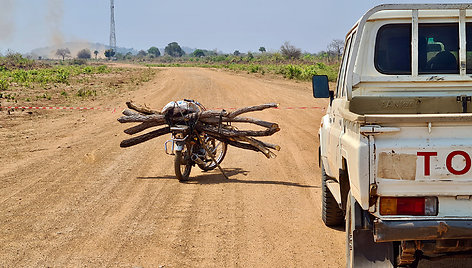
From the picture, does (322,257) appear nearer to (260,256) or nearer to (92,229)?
(260,256)

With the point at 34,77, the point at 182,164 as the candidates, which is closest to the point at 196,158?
the point at 182,164

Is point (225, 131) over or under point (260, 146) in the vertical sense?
over

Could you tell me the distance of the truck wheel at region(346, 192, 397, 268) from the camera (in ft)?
13.8

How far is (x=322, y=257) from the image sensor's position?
5.74 m

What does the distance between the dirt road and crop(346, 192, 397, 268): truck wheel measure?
1.32 metres

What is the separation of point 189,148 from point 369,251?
18.1ft

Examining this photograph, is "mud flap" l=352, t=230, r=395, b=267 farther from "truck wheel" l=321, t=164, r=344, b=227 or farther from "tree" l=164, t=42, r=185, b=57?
"tree" l=164, t=42, r=185, b=57

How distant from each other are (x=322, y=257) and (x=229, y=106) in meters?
14.0

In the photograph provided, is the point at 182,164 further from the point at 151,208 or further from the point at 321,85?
the point at 321,85

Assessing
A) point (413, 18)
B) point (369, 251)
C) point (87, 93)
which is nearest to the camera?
point (369, 251)

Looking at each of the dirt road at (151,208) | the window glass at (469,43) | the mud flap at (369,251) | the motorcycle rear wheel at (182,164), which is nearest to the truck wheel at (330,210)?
the dirt road at (151,208)

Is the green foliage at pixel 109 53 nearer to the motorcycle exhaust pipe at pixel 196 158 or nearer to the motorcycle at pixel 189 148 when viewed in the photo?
the motorcycle at pixel 189 148

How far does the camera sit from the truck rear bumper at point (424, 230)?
3.79 meters

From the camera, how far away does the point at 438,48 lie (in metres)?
5.18
